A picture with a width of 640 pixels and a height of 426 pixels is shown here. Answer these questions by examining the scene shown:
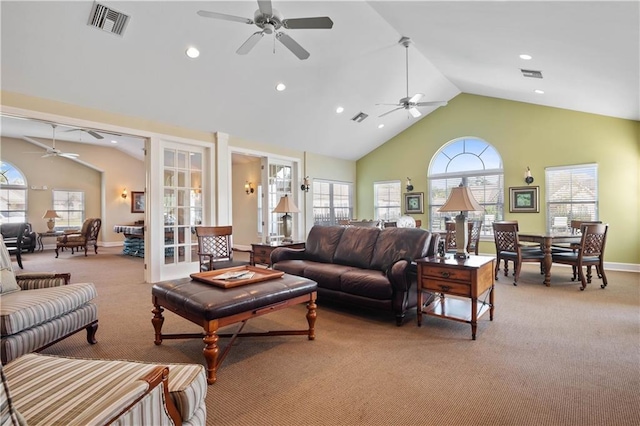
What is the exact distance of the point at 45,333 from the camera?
7.97 ft

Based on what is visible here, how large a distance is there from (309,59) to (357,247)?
313 cm

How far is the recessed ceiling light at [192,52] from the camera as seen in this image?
4.29m

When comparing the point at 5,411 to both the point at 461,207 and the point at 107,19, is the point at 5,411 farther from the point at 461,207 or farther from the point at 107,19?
the point at 107,19

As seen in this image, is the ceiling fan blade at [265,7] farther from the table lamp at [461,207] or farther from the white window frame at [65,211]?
the white window frame at [65,211]

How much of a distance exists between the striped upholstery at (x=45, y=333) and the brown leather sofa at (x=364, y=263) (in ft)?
7.02

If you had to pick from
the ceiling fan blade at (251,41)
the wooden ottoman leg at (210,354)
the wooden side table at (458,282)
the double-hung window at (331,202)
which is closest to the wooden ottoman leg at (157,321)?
the wooden ottoman leg at (210,354)

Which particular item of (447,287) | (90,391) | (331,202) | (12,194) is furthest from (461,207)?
(12,194)

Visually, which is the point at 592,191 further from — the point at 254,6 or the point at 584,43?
the point at 254,6

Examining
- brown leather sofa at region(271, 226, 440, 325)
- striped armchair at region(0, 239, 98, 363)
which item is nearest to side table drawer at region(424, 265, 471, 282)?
brown leather sofa at region(271, 226, 440, 325)

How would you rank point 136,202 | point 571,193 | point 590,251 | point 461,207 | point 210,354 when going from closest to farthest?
1. point 210,354
2. point 461,207
3. point 590,251
4. point 571,193
5. point 136,202

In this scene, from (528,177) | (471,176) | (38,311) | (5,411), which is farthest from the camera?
(471,176)

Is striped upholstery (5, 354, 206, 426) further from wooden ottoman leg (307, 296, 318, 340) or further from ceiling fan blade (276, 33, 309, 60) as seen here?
ceiling fan blade (276, 33, 309, 60)

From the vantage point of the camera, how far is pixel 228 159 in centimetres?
634

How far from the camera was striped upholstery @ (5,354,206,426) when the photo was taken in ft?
3.57
